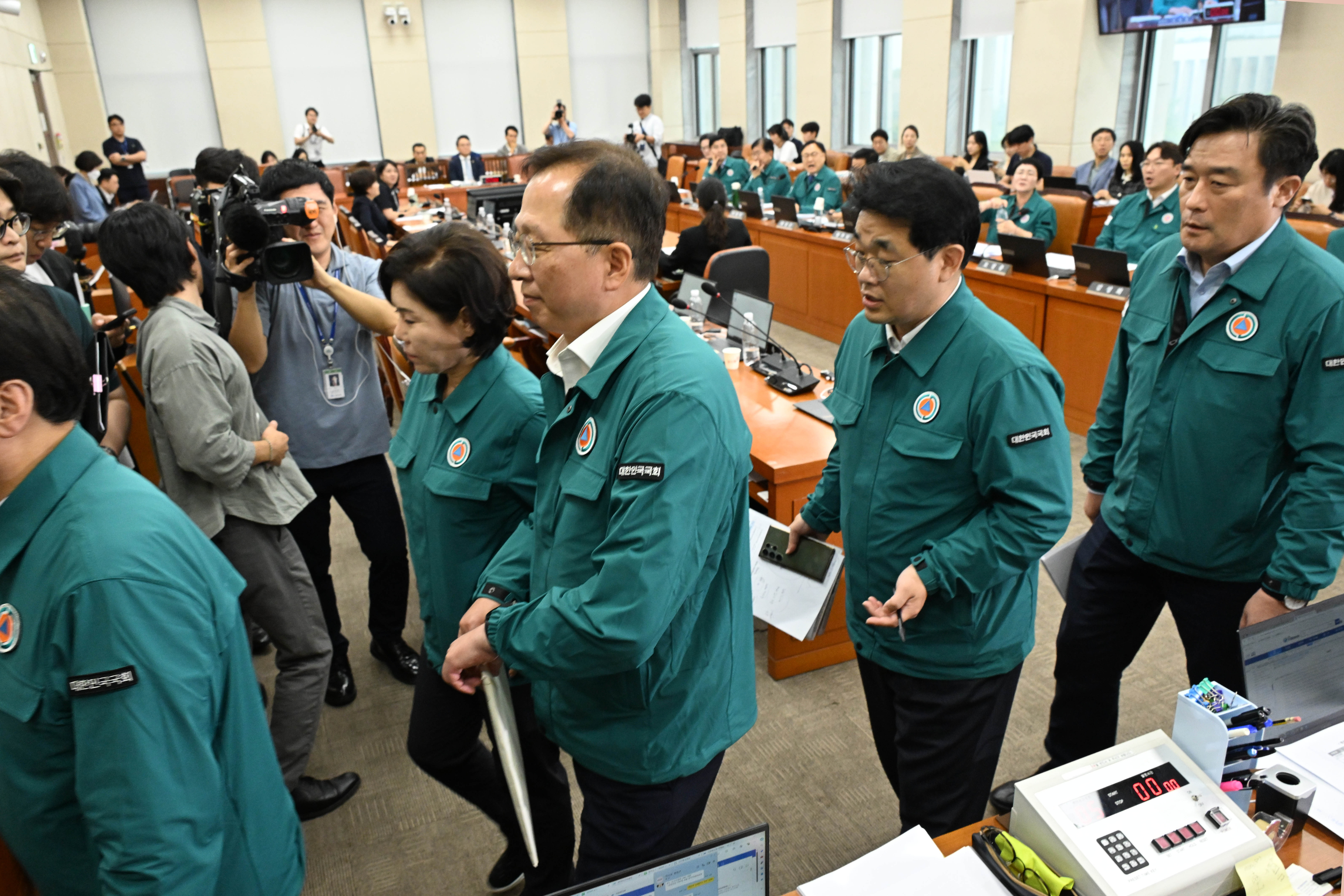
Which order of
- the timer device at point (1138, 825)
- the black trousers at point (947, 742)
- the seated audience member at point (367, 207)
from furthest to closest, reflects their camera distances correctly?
1. the seated audience member at point (367, 207)
2. the black trousers at point (947, 742)
3. the timer device at point (1138, 825)

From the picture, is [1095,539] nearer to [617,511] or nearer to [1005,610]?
[1005,610]

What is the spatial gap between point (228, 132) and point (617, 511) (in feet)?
49.7

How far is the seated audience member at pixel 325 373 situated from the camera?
8.47 feet

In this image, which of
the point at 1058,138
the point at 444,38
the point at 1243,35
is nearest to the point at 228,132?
the point at 444,38

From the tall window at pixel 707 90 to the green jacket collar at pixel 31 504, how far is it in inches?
642

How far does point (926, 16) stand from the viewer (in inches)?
424

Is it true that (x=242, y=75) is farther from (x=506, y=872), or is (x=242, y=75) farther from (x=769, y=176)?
(x=506, y=872)

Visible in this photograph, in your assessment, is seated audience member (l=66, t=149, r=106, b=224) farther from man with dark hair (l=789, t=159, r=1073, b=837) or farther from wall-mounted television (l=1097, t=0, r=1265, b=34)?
wall-mounted television (l=1097, t=0, r=1265, b=34)

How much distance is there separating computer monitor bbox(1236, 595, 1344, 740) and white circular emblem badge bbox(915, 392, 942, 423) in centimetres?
59

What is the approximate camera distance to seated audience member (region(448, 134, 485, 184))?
12.3 m

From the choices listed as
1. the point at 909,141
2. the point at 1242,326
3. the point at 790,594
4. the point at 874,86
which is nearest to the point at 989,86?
the point at 909,141

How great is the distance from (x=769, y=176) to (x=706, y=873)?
886 centimetres

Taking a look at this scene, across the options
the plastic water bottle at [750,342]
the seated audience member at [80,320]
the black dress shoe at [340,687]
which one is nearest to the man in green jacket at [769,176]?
the plastic water bottle at [750,342]

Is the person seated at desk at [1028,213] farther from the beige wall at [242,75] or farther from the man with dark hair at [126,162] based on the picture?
the beige wall at [242,75]
